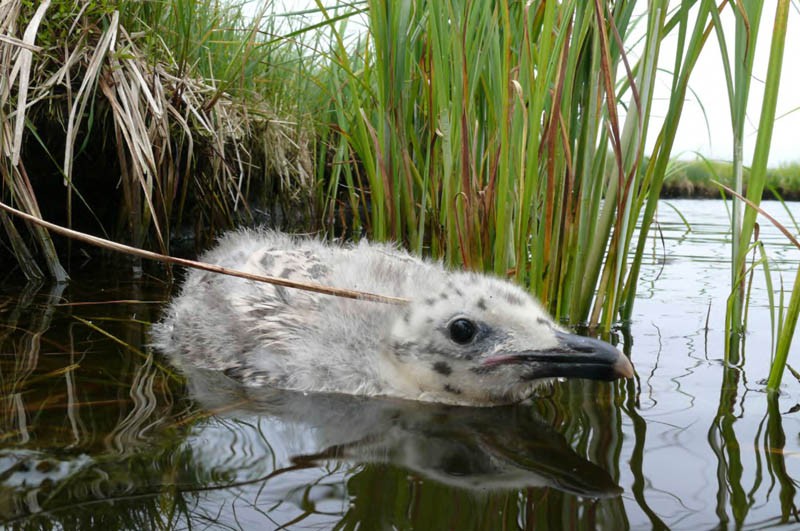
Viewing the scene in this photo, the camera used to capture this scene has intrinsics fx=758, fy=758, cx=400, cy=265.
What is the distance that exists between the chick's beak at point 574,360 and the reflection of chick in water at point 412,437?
151mm

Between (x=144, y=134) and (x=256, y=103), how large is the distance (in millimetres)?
1608

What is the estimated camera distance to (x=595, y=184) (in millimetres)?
2990

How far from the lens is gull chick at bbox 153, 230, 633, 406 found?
225cm

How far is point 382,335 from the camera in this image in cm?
246

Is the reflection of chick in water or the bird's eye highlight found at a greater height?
the bird's eye highlight

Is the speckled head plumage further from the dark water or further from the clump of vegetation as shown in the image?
the clump of vegetation

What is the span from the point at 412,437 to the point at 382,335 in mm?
541

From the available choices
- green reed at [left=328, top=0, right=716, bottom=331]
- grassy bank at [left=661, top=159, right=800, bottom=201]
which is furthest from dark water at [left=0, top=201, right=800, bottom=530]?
grassy bank at [left=661, top=159, right=800, bottom=201]

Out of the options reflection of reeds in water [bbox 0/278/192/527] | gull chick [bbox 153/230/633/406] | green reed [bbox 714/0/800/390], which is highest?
green reed [bbox 714/0/800/390]

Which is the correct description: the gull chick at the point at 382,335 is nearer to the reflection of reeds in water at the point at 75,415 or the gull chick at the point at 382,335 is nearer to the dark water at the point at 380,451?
the dark water at the point at 380,451

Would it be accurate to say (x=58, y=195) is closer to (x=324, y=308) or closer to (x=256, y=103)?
(x=256, y=103)

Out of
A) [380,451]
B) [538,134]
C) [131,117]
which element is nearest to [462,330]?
[380,451]

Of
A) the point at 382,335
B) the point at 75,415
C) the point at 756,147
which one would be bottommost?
the point at 75,415

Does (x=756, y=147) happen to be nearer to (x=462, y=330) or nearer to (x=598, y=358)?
(x=598, y=358)
